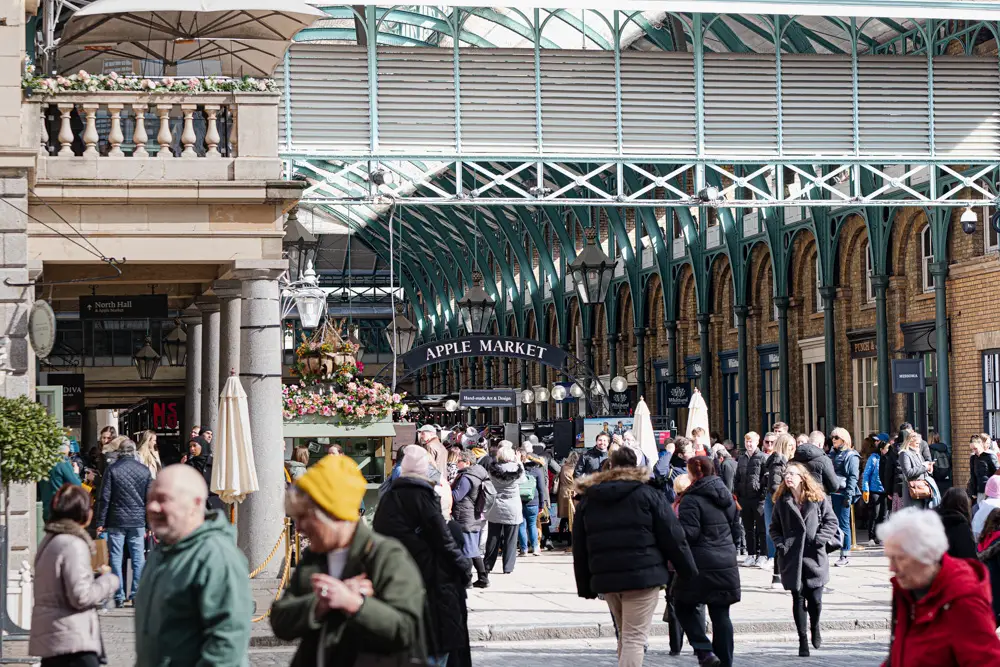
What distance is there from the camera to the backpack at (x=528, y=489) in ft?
71.7

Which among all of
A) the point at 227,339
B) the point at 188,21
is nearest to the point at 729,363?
the point at 227,339

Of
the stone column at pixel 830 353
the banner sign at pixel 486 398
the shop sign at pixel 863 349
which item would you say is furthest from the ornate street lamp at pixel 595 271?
the stone column at pixel 830 353

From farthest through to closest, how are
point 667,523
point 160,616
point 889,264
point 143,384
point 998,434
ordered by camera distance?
point 143,384
point 889,264
point 998,434
point 667,523
point 160,616

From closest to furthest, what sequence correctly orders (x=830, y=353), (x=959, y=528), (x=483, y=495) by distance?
(x=959, y=528), (x=483, y=495), (x=830, y=353)

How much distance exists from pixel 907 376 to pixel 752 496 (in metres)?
8.16

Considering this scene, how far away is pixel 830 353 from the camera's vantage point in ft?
113

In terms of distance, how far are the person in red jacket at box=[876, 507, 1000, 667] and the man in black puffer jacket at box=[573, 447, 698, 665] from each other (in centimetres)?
413

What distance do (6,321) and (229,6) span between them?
4532 mm

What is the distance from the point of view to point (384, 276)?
74.2 m

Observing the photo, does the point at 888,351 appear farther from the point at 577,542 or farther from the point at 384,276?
the point at 384,276

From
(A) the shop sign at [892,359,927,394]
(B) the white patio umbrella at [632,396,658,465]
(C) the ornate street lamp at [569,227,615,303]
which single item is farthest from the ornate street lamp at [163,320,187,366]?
(A) the shop sign at [892,359,927,394]

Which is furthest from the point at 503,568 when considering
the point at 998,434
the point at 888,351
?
the point at 888,351

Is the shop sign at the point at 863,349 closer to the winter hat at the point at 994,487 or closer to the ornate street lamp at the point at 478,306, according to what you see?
the ornate street lamp at the point at 478,306

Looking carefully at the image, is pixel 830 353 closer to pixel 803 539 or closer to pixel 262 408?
pixel 262 408
